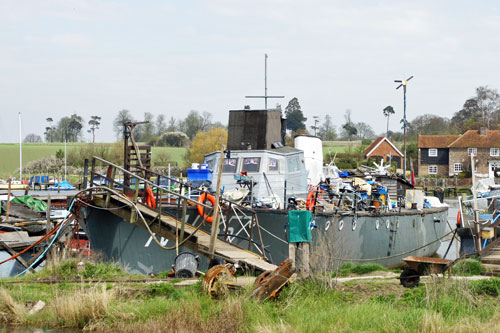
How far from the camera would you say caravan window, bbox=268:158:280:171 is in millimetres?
22597

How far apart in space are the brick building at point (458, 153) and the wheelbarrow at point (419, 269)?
72692mm

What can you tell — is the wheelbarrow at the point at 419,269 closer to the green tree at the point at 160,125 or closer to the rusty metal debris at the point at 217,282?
the rusty metal debris at the point at 217,282

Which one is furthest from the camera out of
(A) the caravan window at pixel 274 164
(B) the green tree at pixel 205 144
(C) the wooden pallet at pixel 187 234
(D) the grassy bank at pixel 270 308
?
(B) the green tree at pixel 205 144

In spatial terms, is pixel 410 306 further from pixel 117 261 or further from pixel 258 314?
pixel 117 261

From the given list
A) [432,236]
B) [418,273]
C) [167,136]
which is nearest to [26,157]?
[167,136]

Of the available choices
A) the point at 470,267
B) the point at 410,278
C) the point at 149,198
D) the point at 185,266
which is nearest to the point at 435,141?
the point at 149,198

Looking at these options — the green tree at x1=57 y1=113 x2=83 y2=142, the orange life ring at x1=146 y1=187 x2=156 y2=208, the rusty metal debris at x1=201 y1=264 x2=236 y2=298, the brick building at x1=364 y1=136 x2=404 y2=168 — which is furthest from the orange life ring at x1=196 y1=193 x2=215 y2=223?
the green tree at x1=57 y1=113 x2=83 y2=142

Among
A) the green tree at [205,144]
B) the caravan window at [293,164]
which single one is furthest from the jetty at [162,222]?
the green tree at [205,144]

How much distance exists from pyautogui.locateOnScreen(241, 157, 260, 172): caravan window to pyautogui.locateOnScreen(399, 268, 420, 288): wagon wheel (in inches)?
359

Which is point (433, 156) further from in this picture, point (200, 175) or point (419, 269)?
point (419, 269)

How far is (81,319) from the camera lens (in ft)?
43.0

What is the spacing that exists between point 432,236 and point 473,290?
17.4m

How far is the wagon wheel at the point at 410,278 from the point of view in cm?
1396

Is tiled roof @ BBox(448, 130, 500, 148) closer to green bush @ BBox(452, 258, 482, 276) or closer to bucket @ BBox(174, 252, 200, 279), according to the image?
green bush @ BBox(452, 258, 482, 276)
